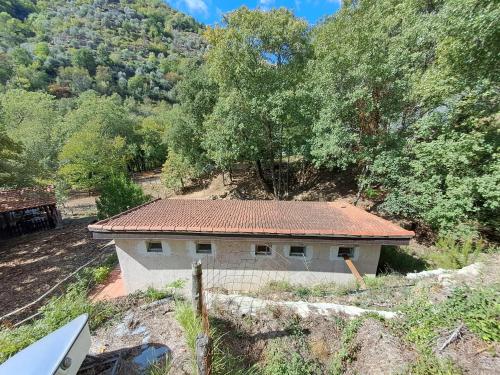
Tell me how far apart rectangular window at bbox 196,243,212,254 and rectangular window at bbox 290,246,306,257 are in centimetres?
271

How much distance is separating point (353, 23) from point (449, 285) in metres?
11.3

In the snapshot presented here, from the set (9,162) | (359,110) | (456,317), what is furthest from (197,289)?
(9,162)

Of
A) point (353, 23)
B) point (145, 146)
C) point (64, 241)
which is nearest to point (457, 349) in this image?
point (353, 23)

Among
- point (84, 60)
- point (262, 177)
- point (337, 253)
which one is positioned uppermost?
point (84, 60)

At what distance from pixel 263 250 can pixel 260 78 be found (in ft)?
32.9

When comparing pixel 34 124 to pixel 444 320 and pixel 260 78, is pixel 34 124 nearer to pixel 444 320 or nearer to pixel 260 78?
pixel 260 78

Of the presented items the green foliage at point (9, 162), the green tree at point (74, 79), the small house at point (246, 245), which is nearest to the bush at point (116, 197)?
the green foliage at point (9, 162)

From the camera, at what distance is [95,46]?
288 feet

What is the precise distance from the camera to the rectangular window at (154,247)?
301 inches

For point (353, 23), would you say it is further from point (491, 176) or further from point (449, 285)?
point (449, 285)

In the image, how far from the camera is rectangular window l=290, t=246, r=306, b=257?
7.48 metres

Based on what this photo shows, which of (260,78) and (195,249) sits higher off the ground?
(260,78)

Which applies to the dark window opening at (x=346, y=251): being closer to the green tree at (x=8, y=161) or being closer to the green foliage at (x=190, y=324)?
the green foliage at (x=190, y=324)

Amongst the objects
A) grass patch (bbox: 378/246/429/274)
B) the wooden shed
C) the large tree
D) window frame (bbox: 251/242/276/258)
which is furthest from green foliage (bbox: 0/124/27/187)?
grass patch (bbox: 378/246/429/274)
